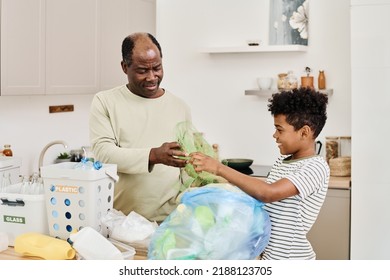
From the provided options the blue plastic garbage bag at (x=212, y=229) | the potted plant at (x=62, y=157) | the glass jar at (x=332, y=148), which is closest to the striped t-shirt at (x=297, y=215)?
the blue plastic garbage bag at (x=212, y=229)

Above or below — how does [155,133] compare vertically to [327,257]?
above

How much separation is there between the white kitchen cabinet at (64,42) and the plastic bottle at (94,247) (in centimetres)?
161

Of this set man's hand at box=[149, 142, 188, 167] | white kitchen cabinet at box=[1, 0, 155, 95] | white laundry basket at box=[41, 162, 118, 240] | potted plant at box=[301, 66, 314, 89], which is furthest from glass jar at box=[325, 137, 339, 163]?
white laundry basket at box=[41, 162, 118, 240]

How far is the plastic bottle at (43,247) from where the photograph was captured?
168 centimetres

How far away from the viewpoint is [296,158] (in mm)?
1779

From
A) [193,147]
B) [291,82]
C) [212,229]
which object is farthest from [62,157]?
[212,229]

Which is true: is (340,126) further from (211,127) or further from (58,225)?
(58,225)

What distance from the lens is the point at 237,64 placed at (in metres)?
3.84

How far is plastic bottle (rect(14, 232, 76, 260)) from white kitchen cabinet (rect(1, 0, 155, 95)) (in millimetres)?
1492

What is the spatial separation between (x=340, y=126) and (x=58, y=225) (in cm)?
218

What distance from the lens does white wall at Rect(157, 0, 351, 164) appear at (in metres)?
3.56

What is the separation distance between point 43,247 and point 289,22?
2402 mm
